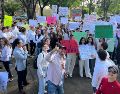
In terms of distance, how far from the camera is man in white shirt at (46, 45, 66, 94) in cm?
854

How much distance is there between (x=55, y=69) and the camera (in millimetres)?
8602

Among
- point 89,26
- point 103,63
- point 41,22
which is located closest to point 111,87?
point 103,63

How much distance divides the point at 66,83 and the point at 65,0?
3603 centimetres

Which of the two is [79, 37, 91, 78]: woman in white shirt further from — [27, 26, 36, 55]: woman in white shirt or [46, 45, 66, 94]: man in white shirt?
[27, 26, 36, 55]: woman in white shirt

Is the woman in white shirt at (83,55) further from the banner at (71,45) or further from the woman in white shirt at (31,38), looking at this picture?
the woman in white shirt at (31,38)

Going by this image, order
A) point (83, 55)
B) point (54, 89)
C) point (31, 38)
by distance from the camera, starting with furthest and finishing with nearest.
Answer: point (31, 38)
point (83, 55)
point (54, 89)

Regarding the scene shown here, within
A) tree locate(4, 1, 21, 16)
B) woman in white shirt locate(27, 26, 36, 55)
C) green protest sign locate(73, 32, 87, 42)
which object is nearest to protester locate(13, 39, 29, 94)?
green protest sign locate(73, 32, 87, 42)

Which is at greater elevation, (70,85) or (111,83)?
(111,83)

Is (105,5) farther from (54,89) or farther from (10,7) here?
(54,89)

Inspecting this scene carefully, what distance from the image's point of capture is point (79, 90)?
11.7m

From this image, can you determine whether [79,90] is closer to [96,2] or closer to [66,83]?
[66,83]

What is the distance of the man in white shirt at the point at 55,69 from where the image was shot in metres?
8.54

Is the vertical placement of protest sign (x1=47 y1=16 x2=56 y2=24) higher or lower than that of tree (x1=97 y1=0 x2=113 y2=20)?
higher

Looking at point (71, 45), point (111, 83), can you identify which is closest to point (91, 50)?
point (71, 45)
